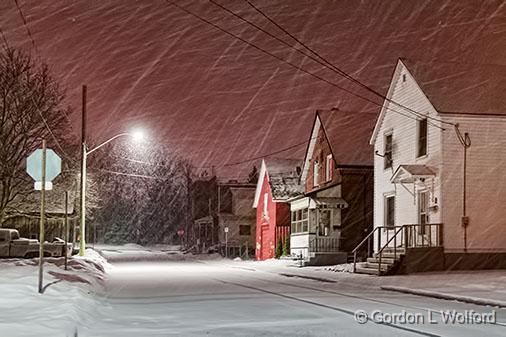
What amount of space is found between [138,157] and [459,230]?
7105 cm

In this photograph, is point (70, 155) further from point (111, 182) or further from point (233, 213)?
point (111, 182)

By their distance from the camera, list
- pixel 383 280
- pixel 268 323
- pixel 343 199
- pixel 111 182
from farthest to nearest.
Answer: pixel 111 182 < pixel 343 199 < pixel 383 280 < pixel 268 323

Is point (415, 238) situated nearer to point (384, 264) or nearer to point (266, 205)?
point (384, 264)

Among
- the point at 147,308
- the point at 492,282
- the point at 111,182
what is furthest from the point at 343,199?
the point at 111,182

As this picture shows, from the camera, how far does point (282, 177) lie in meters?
53.9

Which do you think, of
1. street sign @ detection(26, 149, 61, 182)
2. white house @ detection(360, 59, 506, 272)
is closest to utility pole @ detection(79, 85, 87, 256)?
white house @ detection(360, 59, 506, 272)

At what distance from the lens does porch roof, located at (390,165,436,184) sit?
2884 centimetres

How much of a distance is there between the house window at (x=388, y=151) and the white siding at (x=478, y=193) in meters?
5.90

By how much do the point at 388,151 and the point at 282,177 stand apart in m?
19.9

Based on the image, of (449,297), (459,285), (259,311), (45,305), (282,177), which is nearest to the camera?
(45,305)

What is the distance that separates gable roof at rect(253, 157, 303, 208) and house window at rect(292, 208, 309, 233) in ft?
15.2

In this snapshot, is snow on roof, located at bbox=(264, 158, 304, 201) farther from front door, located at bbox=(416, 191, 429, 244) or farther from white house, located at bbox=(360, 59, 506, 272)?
white house, located at bbox=(360, 59, 506, 272)

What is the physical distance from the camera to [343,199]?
4100 cm

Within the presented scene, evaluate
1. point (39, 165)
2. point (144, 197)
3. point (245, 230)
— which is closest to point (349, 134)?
point (245, 230)
